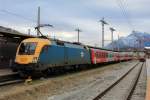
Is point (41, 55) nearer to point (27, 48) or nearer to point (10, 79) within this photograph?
point (27, 48)

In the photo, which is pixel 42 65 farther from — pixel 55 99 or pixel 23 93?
pixel 55 99

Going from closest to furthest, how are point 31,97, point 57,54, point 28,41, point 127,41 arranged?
point 31,97 < point 28,41 < point 57,54 < point 127,41

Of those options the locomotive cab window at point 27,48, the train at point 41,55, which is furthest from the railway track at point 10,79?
the locomotive cab window at point 27,48

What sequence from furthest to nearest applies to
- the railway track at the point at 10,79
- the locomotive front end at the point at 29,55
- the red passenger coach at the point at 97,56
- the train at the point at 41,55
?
the red passenger coach at the point at 97,56, the train at the point at 41,55, the locomotive front end at the point at 29,55, the railway track at the point at 10,79

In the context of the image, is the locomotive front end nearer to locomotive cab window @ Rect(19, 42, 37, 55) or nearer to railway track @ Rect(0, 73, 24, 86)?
locomotive cab window @ Rect(19, 42, 37, 55)

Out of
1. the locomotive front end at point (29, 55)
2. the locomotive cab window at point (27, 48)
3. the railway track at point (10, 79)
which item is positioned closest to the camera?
the railway track at point (10, 79)

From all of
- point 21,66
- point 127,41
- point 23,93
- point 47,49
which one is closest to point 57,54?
point 47,49

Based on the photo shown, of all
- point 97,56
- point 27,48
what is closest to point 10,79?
point 27,48

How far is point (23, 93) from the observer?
652 inches

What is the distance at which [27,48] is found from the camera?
83.7 ft

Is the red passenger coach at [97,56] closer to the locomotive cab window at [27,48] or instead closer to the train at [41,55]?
the train at [41,55]

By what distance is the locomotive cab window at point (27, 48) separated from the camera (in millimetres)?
25062

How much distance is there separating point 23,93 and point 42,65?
8.34 meters

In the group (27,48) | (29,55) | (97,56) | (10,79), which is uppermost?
(27,48)
